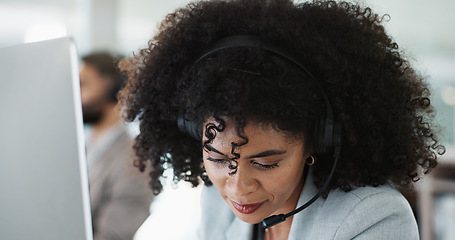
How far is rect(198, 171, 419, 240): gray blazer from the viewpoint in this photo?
89 cm

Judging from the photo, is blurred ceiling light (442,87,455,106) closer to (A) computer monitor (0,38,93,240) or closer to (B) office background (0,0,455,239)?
(B) office background (0,0,455,239)

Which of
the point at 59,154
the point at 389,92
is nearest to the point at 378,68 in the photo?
the point at 389,92

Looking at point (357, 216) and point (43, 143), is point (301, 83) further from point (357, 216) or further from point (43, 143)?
point (43, 143)

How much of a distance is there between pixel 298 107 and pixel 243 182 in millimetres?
170

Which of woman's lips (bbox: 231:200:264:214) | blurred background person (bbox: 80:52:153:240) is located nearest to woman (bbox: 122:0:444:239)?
woman's lips (bbox: 231:200:264:214)

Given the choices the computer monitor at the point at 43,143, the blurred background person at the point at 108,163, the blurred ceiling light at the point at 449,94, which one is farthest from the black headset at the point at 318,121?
the blurred ceiling light at the point at 449,94

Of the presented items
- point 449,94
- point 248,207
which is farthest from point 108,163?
point 449,94

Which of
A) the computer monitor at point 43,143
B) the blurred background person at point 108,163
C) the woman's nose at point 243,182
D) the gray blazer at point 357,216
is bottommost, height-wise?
the blurred background person at point 108,163

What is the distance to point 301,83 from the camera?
2.69ft

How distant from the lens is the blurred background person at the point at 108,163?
176 centimetres

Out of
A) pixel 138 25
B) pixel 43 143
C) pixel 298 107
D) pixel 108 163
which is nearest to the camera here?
pixel 43 143

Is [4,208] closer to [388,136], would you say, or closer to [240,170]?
[240,170]

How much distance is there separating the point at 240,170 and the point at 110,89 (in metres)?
1.42

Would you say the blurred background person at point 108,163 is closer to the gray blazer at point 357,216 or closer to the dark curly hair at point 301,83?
the dark curly hair at point 301,83
